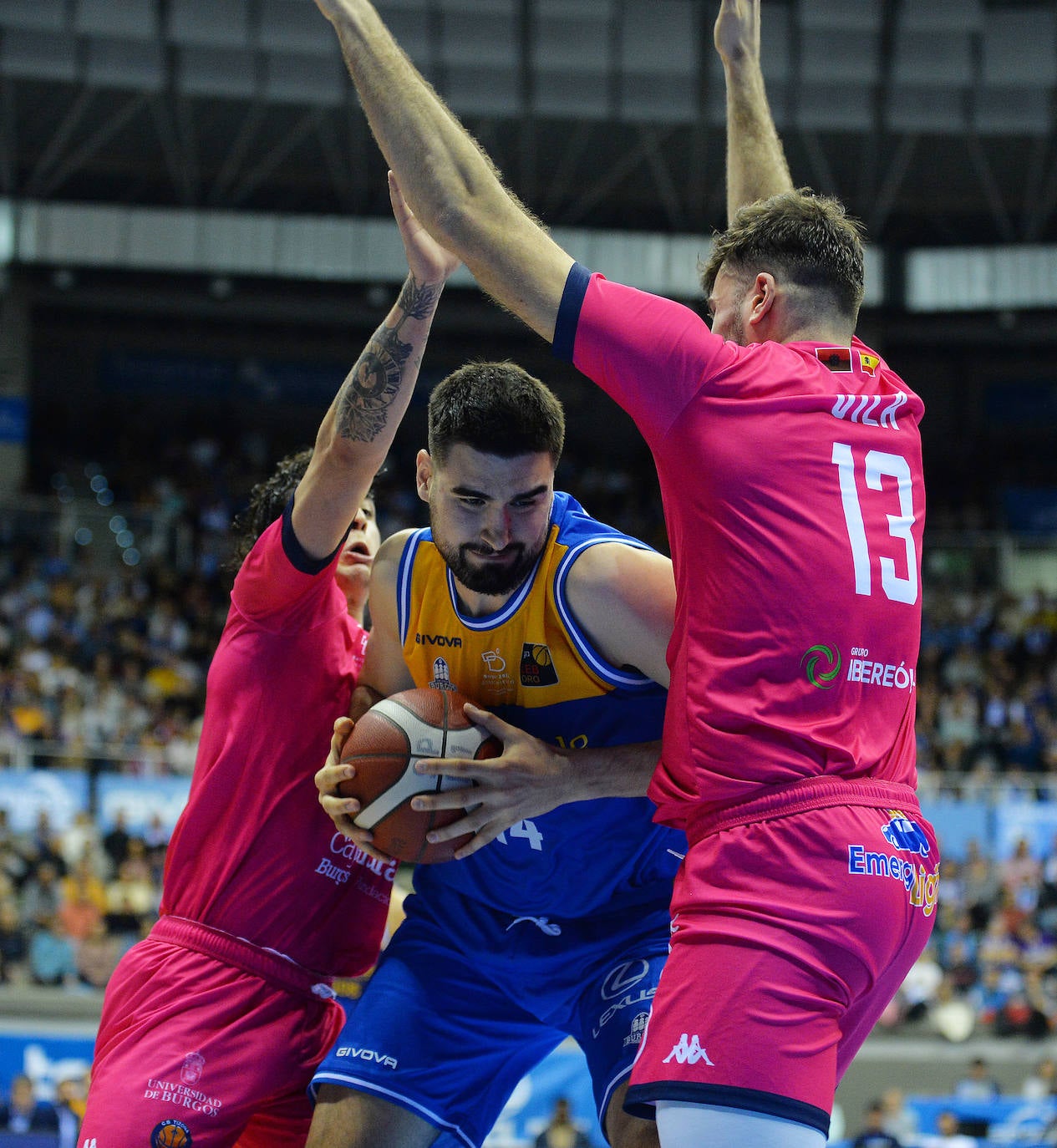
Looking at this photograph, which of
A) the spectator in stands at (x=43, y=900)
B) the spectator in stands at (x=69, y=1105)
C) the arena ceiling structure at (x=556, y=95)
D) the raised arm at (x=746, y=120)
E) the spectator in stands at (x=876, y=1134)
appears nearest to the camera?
the raised arm at (x=746, y=120)

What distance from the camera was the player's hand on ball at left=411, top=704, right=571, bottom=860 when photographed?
3.66m

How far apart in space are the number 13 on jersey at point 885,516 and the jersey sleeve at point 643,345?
38 centimetres

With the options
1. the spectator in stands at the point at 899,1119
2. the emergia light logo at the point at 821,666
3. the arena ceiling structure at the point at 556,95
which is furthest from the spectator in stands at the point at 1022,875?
the emergia light logo at the point at 821,666

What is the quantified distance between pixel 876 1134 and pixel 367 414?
878cm

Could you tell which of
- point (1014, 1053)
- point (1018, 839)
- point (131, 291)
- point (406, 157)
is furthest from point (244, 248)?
point (406, 157)

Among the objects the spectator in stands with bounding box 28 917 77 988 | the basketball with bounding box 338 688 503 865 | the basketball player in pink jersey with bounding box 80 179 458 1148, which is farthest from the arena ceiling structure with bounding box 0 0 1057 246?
the basketball with bounding box 338 688 503 865

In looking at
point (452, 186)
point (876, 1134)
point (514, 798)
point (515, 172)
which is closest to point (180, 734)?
point (876, 1134)

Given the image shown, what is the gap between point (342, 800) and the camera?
375 cm

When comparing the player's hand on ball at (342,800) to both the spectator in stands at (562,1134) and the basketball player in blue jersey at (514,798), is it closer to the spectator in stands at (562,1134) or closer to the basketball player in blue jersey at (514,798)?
the basketball player in blue jersey at (514,798)

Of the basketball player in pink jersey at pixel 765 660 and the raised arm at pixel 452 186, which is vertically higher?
the raised arm at pixel 452 186

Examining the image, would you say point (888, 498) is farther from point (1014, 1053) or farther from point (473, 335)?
point (473, 335)

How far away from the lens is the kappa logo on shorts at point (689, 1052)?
8.93ft

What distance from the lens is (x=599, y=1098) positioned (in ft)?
12.5

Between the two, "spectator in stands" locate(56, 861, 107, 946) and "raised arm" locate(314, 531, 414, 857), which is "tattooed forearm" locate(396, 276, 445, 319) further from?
"spectator in stands" locate(56, 861, 107, 946)
